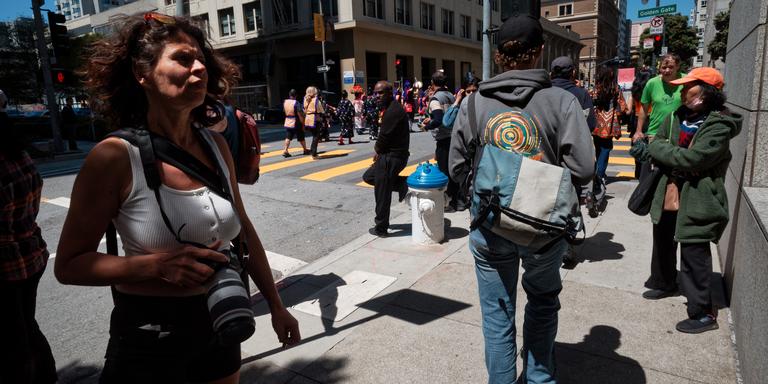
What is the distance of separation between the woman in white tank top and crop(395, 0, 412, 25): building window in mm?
36441

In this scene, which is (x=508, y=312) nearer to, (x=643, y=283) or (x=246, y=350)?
(x=246, y=350)

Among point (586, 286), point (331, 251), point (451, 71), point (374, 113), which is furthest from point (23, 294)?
point (451, 71)

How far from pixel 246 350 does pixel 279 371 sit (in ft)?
1.33

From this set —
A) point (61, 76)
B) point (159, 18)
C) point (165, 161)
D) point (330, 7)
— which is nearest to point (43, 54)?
point (61, 76)

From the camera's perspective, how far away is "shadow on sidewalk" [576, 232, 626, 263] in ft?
16.4

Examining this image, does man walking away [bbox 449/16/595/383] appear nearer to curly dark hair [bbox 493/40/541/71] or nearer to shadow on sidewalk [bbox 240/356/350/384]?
curly dark hair [bbox 493/40/541/71]

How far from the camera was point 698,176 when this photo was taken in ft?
11.4

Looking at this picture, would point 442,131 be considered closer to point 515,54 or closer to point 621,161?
point 515,54

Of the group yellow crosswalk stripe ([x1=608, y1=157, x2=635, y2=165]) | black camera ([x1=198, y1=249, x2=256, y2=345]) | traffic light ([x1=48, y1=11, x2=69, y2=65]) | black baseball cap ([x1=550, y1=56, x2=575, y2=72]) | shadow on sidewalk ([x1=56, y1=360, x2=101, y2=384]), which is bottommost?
shadow on sidewalk ([x1=56, y1=360, x2=101, y2=384])

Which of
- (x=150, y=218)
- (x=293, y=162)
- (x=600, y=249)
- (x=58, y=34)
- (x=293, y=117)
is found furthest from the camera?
(x=58, y=34)

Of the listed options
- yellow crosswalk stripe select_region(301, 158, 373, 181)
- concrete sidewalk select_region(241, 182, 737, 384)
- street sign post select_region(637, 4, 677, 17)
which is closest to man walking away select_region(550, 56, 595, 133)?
concrete sidewalk select_region(241, 182, 737, 384)

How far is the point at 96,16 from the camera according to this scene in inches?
2628

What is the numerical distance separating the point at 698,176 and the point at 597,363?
1.55 meters

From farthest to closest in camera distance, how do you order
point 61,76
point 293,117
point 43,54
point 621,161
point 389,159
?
point 43,54 < point 61,76 < point 293,117 < point 621,161 < point 389,159
